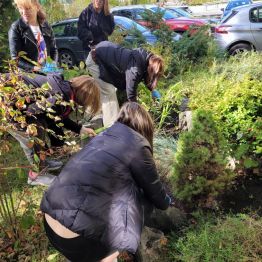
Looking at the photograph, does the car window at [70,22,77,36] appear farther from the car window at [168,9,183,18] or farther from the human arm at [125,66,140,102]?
the human arm at [125,66,140,102]

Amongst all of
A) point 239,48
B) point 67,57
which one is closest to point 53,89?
point 239,48

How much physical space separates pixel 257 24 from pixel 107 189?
8.02m

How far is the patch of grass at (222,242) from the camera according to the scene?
2.66 m

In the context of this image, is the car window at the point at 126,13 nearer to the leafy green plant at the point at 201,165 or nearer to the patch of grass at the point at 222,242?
the leafy green plant at the point at 201,165

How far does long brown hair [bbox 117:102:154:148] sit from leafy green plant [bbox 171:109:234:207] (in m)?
0.77

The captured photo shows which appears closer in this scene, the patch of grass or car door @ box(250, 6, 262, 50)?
the patch of grass

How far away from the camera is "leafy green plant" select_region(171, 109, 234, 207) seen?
3.04 m

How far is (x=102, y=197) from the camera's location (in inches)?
84.9

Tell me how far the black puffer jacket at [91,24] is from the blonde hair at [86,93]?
7.81 ft

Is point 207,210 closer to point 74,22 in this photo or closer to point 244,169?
point 244,169

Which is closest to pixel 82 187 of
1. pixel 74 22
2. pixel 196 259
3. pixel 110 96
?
pixel 196 259

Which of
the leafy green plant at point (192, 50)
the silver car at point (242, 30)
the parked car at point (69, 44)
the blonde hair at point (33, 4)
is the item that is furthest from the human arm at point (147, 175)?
the parked car at point (69, 44)

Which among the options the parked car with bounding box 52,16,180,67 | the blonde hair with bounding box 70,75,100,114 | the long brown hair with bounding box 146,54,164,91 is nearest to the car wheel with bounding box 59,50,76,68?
the parked car with bounding box 52,16,180,67

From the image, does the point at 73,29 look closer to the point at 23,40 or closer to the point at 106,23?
the point at 106,23
